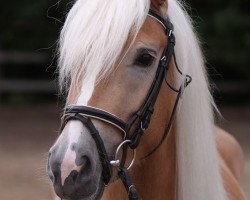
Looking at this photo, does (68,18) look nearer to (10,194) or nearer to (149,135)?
(149,135)

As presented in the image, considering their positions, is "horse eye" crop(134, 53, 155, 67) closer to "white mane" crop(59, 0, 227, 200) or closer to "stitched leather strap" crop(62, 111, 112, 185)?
"white mane" crop(59, 0, 227, 200)

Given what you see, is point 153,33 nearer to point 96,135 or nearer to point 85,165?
point 96,135

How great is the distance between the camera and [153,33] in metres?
3.10

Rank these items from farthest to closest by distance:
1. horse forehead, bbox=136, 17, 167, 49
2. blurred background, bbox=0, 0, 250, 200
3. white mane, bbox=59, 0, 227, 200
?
1. blurred background, bbox=0, 0, 250, 200
2. horse forehead, bbox=136, 17, 167, 49
3. white mane, bbox=59, 0, 227, 200

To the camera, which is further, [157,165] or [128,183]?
Answer: [157,165]

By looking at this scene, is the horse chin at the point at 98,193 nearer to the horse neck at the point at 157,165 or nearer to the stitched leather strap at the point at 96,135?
the stitched leather strap at the point at 96,135

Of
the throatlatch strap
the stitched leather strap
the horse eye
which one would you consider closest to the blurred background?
the throatlatch strap

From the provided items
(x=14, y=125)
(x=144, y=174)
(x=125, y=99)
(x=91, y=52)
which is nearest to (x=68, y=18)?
(x=91, y=52)

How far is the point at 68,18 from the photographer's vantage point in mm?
3139

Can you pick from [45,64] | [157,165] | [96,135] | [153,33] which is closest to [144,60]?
[153,33]

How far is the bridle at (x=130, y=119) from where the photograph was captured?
2.81 meters

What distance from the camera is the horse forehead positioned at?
9.93ft

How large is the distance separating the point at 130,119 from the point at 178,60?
48cm

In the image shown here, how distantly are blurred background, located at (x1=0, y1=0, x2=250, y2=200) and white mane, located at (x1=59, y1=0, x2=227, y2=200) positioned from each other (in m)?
8.77
